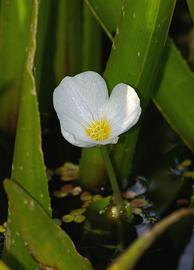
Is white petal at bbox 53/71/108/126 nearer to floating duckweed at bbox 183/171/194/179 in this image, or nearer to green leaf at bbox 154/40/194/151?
green leaf at bbox 154/40/194/151

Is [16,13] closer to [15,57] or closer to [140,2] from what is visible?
[15,57]

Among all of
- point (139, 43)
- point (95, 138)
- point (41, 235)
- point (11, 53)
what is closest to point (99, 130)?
point (95, 138)

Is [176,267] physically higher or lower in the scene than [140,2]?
lower

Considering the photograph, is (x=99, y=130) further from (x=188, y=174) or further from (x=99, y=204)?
(x=188, y=174)

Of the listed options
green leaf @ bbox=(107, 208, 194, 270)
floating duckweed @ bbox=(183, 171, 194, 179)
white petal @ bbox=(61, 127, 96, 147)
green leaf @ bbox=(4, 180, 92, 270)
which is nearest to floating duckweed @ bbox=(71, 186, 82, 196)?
floating duckweed @ bbox=(183, 171, 194, 179)

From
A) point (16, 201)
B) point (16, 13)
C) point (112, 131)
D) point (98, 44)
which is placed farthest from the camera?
point (98, 44)

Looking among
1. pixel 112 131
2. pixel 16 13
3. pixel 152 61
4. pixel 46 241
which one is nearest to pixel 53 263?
pixel 46 241

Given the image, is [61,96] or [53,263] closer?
[53,263]
